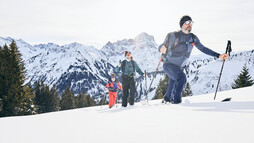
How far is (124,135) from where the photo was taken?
211 cm

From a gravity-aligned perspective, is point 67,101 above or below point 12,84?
below

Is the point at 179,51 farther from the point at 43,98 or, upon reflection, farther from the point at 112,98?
the point at 43,98

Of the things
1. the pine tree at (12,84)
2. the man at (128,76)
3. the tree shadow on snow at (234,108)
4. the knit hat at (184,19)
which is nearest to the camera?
the tree shadow on snow at (234,108)

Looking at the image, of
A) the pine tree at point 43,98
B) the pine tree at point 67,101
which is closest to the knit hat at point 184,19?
the pine tree at point 43,98

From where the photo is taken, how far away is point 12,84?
20062 millimetres

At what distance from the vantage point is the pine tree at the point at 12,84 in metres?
19.4

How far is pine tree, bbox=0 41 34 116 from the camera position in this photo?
1939cm

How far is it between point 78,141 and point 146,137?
0.71 m

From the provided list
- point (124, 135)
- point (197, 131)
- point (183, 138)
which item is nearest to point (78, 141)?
point (124, 135)

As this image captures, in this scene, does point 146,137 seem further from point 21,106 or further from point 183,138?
point 21,106

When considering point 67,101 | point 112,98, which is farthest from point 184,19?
point 67,101

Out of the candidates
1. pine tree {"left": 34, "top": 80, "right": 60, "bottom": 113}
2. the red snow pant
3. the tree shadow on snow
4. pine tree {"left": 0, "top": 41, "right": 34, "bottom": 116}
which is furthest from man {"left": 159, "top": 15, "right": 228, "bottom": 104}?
pine tree {"left": 34, "top": 80, "right": 60, "bottom": 113}

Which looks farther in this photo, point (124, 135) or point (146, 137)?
point (124, 135)

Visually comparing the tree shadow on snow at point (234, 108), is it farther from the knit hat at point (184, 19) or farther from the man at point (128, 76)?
the man at point (128, 76)
